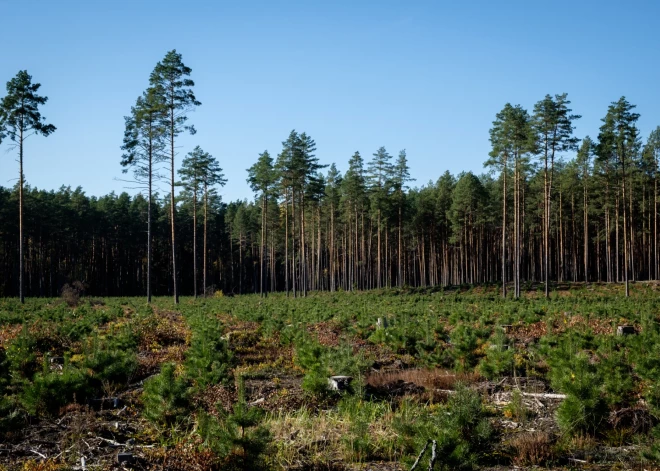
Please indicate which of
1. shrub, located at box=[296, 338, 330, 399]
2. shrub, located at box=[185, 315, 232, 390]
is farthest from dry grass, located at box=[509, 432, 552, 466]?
shrub, located at box=[185, 315, 232, 390]

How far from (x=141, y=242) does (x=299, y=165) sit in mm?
37547

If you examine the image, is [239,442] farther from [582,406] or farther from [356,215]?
[356,215]

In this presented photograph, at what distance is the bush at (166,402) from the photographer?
7.52 m

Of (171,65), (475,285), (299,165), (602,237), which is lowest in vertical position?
(475,285)

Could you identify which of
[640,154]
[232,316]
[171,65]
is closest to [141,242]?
[171,65]

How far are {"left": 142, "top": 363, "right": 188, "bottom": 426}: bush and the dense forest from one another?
985 inches

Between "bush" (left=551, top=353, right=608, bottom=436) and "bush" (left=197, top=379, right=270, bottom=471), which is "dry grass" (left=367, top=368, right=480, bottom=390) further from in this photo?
"bush" (left=197, top=379, right=270, bottom=471)

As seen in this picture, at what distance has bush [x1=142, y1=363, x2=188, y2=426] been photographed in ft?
24.7

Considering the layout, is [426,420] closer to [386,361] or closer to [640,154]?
[386,361]

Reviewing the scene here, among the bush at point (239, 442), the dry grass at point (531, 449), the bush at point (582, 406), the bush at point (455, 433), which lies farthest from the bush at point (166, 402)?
the bush at point (582, 406)

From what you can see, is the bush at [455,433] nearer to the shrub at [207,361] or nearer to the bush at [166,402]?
the bush at [166,402]

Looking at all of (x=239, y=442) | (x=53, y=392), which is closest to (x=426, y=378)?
(x=239, y=442)

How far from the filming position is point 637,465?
6375 mm

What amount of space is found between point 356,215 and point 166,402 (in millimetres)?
51259
